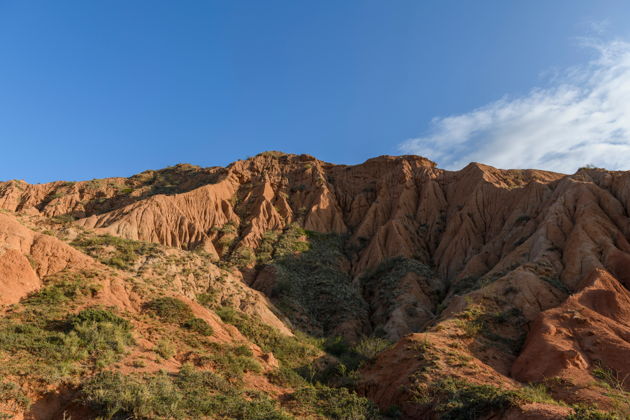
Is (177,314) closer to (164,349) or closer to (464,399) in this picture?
(164,349)

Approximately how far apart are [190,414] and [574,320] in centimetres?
1869

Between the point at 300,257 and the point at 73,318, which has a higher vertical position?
the point at 300,257

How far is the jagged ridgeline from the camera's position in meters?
13.1

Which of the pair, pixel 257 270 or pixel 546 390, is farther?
pixel 257 270

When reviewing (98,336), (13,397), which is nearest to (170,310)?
(98,336)

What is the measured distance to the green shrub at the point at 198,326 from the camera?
18.9m

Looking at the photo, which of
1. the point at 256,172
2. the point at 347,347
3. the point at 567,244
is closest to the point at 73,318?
the point at 347,347

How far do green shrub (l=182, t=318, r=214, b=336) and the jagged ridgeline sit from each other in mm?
74

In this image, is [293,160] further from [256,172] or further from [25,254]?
[25,254]

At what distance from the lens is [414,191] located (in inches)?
2103

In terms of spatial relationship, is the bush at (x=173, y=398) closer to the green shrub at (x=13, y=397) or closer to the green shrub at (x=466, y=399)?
the green shrub at (x=13, y=397)

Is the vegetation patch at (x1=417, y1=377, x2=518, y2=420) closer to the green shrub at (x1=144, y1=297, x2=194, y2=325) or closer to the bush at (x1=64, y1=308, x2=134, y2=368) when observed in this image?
the green shrub at (x1=144, y1=297, x2=194, y2=325)

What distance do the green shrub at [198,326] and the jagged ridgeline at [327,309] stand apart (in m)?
0.07

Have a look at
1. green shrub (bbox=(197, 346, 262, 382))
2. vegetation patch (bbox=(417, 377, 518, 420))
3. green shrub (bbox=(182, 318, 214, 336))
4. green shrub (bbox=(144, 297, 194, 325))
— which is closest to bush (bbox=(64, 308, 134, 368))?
green shrub (bbox=(144, 297, 194, 325))
